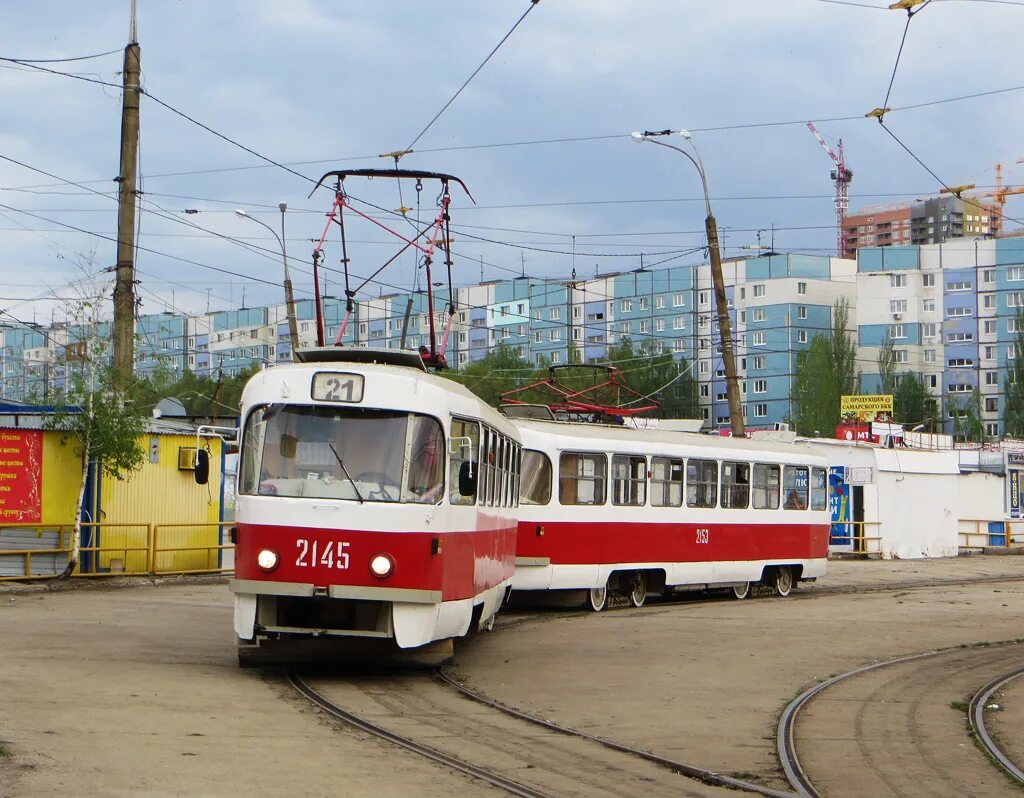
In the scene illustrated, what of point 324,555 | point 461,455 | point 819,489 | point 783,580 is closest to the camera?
point 324,555

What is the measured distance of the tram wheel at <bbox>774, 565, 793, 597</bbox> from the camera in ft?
90.1

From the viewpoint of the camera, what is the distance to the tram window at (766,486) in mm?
26328

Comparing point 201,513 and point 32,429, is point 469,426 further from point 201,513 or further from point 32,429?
point 201,513

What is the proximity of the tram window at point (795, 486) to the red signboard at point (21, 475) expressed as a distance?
13049 millimetres

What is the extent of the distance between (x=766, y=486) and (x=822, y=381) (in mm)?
70134

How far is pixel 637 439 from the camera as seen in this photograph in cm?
2355

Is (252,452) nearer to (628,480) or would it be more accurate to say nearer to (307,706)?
(307,706)

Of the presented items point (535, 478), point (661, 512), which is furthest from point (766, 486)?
point (535, 478)

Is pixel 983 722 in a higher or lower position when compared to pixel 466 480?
lower

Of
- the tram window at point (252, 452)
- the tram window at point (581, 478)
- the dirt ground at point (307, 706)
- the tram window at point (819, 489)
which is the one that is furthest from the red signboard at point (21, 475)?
the tram window at point (819, 489)

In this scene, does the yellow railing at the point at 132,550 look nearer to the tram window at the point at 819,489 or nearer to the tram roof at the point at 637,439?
the tram roof at the point at 637,439

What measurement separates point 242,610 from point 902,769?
575 cm

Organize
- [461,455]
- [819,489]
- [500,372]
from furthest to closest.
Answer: [500,372] < [819,489] < [461,455]

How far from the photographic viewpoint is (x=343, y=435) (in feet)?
42.0
